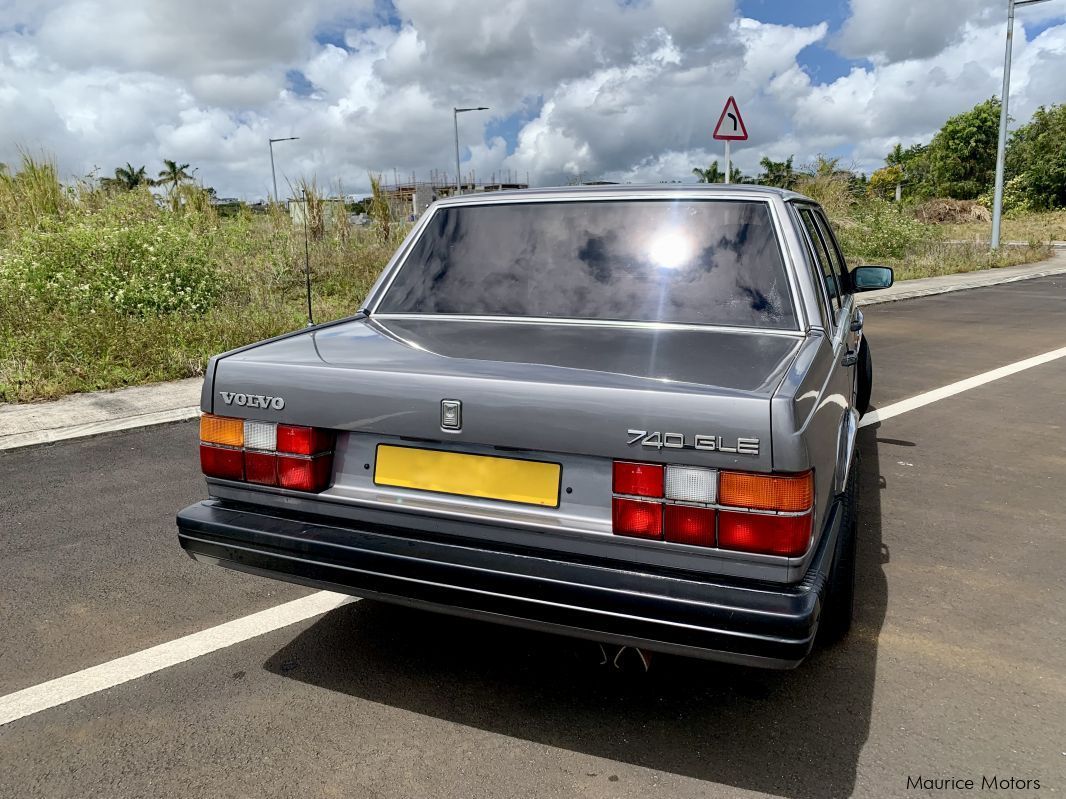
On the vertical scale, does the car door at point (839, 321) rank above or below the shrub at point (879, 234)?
below

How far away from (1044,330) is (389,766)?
11754 mm

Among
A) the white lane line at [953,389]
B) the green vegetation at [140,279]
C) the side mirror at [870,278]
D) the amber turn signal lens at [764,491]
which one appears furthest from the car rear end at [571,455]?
the green vegetation at [140,279]

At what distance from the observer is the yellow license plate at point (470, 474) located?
2.36 m

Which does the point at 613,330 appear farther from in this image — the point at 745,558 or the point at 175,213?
the point at 175,213

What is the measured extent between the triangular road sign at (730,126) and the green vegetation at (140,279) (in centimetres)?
512

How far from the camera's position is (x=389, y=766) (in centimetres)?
237

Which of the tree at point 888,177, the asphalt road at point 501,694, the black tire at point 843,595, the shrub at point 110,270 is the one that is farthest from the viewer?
the tree at point 888,177

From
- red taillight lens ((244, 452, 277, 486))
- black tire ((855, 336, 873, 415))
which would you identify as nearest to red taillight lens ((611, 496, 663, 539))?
red taillight lens ((244, 452, 277, 486))

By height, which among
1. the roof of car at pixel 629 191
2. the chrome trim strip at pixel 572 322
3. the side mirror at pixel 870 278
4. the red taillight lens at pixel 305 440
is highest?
the roof of car at pixel 629 191

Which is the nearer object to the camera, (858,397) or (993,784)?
(993,784)

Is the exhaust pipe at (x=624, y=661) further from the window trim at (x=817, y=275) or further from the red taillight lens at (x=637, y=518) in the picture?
the window trim at (x=817, y=275)

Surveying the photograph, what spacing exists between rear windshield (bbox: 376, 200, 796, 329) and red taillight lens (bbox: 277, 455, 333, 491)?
937mm

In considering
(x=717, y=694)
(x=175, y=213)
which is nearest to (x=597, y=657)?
(x=717, y=694)

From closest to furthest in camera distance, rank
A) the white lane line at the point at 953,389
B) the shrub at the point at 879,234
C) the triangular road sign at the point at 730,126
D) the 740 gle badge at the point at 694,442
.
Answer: the 740 gle badge at the point at 694,442 < the white lane line at the point at 953,389 < the triangular road sign at the point at 730,126 < the shrub at the point at 879,234
